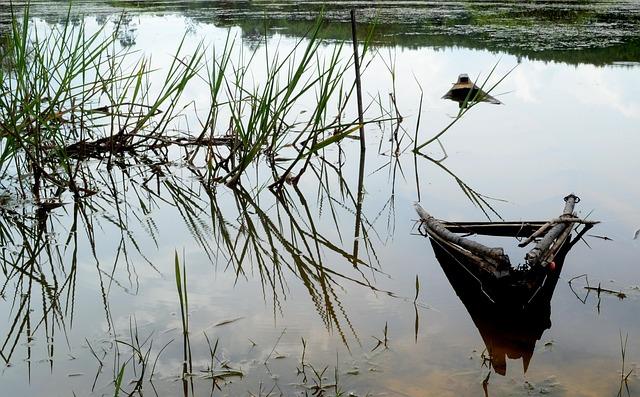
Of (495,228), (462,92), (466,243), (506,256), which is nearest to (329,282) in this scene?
(466,243)

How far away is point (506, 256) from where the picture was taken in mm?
2826

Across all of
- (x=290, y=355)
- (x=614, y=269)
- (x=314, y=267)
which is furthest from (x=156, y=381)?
(x=614, y=269)

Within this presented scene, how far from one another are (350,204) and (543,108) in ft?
11.6

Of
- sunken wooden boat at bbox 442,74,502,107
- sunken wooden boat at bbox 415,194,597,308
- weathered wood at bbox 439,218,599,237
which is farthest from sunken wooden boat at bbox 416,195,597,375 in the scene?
sunken wooden boat at bbox 442,74,502,107

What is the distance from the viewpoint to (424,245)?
154 inches

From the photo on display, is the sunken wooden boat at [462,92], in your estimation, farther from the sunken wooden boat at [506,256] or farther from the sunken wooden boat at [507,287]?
the sunken wooden boat at [507,287]

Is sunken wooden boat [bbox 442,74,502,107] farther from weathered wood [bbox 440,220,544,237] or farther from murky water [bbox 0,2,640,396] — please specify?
weathered wood [bbox 440,220,544,237]

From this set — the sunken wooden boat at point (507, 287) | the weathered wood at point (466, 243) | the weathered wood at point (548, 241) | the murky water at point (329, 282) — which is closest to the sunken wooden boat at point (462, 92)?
the murky water at point (329, 282)

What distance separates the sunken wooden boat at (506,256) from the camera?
285 cm

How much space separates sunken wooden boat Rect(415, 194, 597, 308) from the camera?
285cm

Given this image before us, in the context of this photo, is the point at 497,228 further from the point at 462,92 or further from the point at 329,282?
the point at 462,92

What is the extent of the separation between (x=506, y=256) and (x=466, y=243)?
28 centimetres

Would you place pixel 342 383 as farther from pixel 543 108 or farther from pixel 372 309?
pixel 543 108

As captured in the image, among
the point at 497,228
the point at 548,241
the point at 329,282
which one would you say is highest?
the point at 548,241
